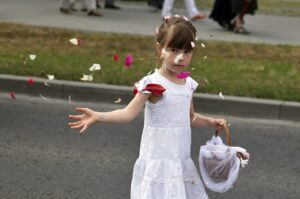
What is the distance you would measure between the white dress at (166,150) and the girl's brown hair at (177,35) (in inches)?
7.8

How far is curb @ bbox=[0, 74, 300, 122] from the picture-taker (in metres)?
8.81

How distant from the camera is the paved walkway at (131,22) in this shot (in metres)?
14.0

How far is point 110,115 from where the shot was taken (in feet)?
12.4

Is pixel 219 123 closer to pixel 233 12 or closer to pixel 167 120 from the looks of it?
pixel 167 120

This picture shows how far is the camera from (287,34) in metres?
14.8

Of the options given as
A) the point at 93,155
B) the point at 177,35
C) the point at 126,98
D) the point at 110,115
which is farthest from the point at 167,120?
the point at 126,98

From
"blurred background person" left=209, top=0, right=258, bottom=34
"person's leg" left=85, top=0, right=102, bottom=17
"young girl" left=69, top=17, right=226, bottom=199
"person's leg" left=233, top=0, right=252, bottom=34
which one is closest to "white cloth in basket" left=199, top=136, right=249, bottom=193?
"young girl" left=69, top=17, right=226, bottom=199

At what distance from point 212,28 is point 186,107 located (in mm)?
11352

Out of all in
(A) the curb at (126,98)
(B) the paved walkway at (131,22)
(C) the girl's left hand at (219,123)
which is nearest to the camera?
(C) the girl's left hand at (219,123)

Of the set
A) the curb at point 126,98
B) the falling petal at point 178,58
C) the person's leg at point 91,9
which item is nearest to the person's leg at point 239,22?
the person's leg at point 91,9

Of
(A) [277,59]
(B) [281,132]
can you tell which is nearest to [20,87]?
(B) [281,132]

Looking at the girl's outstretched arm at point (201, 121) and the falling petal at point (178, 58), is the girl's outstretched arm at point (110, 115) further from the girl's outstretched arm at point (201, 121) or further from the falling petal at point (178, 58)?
the girl's outstretched arm at point (201, 121)

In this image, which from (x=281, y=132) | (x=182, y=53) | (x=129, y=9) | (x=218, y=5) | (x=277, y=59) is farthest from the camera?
(x=129, y=9)

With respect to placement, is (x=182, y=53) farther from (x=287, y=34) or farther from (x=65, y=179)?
Answer: (x=287, y=34)
